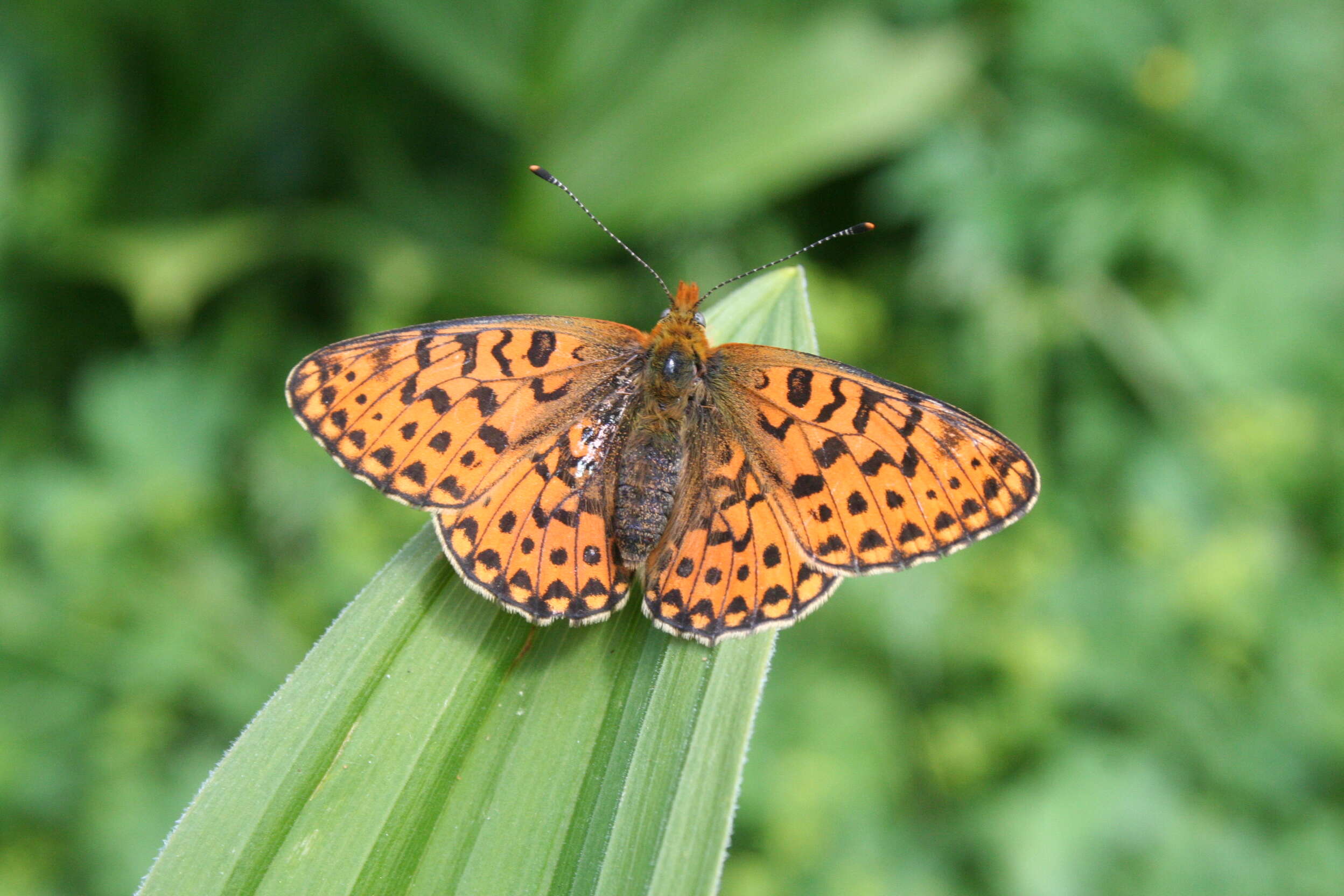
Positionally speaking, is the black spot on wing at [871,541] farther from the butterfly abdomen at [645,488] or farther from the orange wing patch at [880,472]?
the butterfly abdomen at [645,488]

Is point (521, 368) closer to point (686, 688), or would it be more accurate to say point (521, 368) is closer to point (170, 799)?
point (686, 688)

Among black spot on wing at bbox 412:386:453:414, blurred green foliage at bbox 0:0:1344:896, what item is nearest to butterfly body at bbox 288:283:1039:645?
black spot on wing at bbox 412:386:453:414

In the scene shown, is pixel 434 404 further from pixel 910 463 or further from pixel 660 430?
pixel 910 463

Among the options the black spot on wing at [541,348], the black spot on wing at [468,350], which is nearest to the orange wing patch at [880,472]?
the black spot on wing at [541,348]

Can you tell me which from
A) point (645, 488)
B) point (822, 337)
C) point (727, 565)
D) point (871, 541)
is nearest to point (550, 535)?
point (645, 488)

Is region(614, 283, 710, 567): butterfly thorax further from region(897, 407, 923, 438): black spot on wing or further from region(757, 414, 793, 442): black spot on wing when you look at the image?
region(897, 407, 923, 438): black spot on wing
